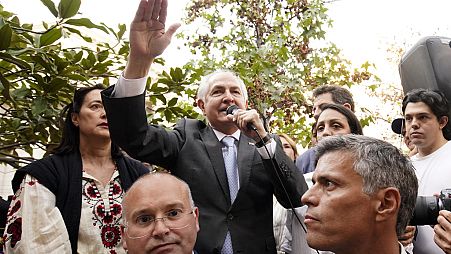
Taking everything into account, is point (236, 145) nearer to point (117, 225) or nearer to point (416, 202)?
point (117, 225)

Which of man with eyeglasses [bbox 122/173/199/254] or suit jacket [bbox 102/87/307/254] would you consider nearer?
man with eyeglasses [bbox 122/173/199/254]

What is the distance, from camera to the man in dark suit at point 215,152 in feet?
7.39

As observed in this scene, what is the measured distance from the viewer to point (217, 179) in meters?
2.55

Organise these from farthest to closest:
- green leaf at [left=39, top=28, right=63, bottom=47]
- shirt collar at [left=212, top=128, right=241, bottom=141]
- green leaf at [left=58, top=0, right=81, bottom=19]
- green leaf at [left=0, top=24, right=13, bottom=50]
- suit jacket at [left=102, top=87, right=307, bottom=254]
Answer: shirt collar at [left=212, top=128, right=241, bottom=141]
green leaf at [left=39, top=28, right=63, bottom=47]
green leaf at [left=58, top=0, right=81, bottom=19]
suit jacket at [left=102, top=87, right=307, bottom=254]
green leaf at [left=0, top=24, right=13, bottom=50]

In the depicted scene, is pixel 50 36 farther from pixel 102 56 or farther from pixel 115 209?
pixel 115 209

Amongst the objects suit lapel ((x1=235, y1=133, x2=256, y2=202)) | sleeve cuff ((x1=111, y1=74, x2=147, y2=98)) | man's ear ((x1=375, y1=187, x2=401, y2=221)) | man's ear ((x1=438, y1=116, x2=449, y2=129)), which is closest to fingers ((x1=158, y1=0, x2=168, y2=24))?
sleeve cuff ((x1=111, y1=74, x2=147, y2=98))

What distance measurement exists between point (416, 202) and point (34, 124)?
88.6 inches

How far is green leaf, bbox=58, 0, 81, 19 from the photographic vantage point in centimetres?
252

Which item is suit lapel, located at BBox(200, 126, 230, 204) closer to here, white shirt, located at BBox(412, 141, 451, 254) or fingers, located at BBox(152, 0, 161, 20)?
fingers, located at BBox(152, 0, 161, 20)

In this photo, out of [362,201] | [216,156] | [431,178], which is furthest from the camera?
[431,178]

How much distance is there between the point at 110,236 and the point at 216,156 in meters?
0.67

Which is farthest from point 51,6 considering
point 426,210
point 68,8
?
point 426,210

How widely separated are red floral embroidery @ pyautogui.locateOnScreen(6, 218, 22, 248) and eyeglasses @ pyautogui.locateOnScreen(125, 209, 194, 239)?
592 mm

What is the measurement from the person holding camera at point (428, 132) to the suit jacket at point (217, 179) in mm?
974
